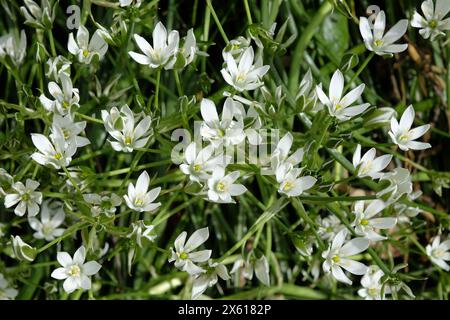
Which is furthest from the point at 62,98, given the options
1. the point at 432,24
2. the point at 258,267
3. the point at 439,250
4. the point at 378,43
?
the point at 439,250

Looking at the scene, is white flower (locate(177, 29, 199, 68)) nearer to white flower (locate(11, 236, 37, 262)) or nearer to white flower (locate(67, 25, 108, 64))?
white flower (locate(67, 25, 108, 64))

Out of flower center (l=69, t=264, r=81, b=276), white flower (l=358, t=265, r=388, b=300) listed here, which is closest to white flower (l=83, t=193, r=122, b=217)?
flower center (l=69, t=264, r=81, b=276)

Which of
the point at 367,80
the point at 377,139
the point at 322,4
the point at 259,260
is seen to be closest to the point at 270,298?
the point at 259,260

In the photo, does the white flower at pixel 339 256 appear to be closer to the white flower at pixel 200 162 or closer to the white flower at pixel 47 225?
the white flower at pixel 200 162

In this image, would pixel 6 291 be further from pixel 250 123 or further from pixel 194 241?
pixel 250 123

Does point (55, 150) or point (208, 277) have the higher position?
point (55, 150)

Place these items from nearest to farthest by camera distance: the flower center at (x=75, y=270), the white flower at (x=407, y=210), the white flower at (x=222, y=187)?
the white flower at (x=222, y=187)
the flower center at (x=75, y=270)
the white flower at (x=407, y=210)

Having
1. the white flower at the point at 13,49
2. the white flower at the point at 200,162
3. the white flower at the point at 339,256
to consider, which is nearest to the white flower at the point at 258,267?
the white flower at the point at 339,256
